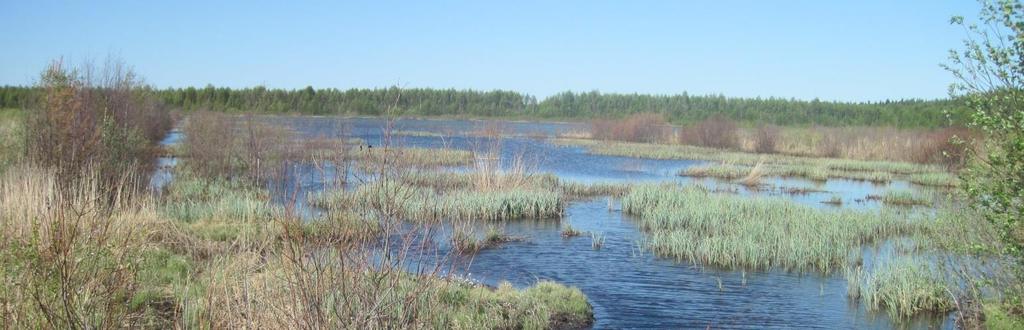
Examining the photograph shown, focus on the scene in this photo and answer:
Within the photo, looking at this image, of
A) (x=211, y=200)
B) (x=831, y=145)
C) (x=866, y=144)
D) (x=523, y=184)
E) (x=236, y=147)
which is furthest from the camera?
(x=831, y=145)

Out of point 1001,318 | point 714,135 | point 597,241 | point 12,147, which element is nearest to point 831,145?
point 714,135

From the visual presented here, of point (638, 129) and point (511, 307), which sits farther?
point (638, 129)

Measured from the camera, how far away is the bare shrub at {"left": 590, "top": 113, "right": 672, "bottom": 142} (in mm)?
53219

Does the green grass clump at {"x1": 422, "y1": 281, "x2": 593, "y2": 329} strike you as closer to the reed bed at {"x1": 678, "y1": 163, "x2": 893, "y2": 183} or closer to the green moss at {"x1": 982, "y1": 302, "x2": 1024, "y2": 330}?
the green moss at {"x1": 982, "y1": 302, "x2": 1024, "y2": 330}

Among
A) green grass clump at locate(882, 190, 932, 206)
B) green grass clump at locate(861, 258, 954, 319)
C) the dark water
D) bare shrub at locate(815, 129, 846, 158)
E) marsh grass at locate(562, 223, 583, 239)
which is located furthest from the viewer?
bare shrub at locate(815, 129, 846, 158)

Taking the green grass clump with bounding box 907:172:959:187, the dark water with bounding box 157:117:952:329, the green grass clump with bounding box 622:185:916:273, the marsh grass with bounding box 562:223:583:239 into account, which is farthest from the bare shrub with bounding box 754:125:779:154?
the marsh grass with bounding box 562:223:583:239

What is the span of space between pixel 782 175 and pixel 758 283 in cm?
2041

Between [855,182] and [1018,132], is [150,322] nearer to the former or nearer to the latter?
[1018,132]

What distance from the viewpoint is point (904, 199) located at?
23.5 metres

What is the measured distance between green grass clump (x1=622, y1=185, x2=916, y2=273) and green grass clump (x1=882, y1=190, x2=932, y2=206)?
5.16 meters

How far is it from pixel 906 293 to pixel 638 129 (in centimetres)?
4285

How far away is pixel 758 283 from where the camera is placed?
12.6 m

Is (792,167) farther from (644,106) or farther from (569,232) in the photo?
(644,106)

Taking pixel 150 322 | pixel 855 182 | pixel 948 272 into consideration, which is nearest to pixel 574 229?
pixel 948 272
